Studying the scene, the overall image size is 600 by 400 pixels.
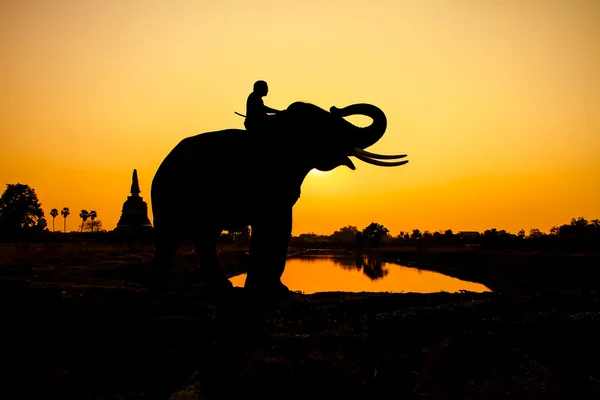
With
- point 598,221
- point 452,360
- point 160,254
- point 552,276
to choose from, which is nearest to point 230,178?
point 160,254

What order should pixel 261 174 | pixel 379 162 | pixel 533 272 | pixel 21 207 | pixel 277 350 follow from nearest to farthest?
pixel 277 350, pixel 261 174, pixel 379 162, pixel 533 272, pixel 21 207

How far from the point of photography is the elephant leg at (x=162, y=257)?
411 inches

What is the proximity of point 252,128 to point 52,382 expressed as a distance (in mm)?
5377

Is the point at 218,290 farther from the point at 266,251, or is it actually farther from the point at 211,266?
the point at 266,251

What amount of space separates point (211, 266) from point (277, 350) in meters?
3.55

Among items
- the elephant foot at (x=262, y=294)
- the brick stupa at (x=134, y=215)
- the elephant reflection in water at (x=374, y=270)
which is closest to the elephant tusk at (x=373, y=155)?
the elephant foot at (x=262, y=294)

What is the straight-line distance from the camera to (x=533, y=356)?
23.4 feet

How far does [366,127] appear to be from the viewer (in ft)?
30.2

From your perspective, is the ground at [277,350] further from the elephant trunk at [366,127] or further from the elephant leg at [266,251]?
the elephant trunk at [366,127]

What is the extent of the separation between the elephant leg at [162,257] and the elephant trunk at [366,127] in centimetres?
426

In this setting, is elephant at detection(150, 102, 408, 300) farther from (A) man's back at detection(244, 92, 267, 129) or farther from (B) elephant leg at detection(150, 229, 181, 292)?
(B) elephant leg at detection(150, 229, 181, 292)

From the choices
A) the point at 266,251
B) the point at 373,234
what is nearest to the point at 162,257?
the point at 266,251

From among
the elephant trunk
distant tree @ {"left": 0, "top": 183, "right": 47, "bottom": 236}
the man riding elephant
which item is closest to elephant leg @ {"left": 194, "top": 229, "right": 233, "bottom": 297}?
the man riding elephant

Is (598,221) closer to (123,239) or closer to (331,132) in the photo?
(123,239)
